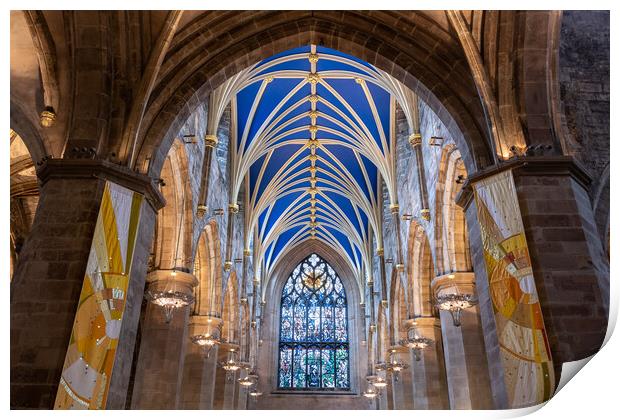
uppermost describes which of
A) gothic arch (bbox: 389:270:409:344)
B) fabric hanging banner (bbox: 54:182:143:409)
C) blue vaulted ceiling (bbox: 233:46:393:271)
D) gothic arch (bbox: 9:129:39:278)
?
blue vaulted ceiling (bbox: 233:46:393:271)

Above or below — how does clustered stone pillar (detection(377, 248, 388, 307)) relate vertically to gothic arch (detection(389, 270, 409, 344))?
above

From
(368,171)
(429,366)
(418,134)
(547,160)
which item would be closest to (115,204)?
(547,160)

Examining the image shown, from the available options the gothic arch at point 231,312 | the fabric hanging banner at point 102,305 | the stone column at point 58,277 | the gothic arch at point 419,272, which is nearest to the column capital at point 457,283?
the gothic arch at point 419,272

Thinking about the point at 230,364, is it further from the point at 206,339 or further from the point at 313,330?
the point at 313,330

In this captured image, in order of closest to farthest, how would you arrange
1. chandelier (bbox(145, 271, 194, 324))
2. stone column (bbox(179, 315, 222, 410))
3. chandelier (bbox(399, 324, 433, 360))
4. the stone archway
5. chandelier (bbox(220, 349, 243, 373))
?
chandelier (bbox(145, 271, 194, 324)) → chandelier (bbox(399, 324, 433, 360)) → stone column (bbox(179, 315, 222, 410)) → chandelier (bbox(220, 349, 243, 373)) → the stone archway

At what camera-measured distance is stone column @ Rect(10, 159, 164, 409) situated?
8578mm

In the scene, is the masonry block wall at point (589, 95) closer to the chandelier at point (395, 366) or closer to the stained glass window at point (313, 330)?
the chandelier at point (395, 366)

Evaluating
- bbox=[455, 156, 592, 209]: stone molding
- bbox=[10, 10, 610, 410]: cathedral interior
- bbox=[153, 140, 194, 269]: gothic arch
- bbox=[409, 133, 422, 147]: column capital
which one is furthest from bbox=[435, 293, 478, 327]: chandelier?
bbox=[153, 140, 194, 269]: gothic arch

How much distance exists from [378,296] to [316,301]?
9094 millimetres

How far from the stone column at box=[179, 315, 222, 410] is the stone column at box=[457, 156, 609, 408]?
10.6 metres

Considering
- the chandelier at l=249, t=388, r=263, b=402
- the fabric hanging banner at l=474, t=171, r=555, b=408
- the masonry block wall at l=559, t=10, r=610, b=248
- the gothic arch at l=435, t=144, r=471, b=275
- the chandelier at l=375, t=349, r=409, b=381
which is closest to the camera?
the fabric hanging banner at l=474, t=171, r=555, b=408

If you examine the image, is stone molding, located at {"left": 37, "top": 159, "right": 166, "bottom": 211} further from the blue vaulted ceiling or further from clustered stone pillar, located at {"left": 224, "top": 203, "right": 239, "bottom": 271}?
clustered stone pillar, located at {"left": 224, "top": 203, "right": 239, "bottom": 271}

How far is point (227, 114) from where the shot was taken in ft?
68.3

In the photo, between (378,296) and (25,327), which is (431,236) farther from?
(378,296)
